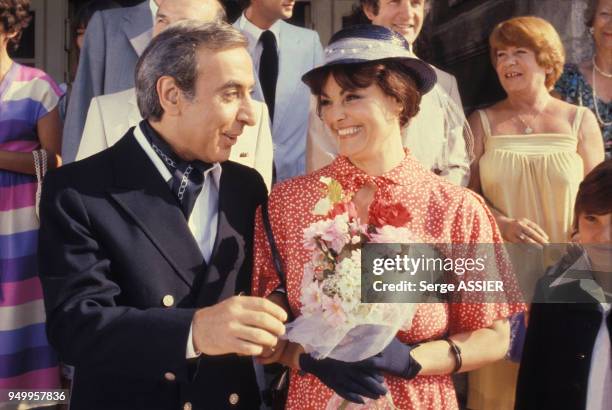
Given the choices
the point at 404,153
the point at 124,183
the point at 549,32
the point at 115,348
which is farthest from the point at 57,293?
the point at 549,32

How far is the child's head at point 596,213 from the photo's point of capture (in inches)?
82.5

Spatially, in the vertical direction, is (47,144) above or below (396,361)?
above

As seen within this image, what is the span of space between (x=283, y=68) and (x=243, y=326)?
4.14ft

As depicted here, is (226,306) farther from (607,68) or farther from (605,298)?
Result: (607,68)

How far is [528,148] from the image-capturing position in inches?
100

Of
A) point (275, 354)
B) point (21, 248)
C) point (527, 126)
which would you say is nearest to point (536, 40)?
point (527, 126)

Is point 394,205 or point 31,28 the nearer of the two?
point 394,205

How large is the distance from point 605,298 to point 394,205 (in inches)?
30.5

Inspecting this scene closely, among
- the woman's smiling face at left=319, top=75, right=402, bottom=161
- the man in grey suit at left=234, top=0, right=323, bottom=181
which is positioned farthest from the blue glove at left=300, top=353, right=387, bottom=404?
the man in grey suit at left=234, top=0, right=323, bottom=181

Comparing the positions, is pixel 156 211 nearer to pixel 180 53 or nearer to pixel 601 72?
pixel 180 53

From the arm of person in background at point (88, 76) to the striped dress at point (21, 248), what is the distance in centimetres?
23

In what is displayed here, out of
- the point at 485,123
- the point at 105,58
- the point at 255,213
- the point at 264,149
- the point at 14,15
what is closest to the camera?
the point at 255,213

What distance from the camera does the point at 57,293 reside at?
1551 millimetres

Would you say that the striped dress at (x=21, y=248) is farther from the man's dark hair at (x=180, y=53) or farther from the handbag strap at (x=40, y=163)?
the man's dark hair at (x=180, y=53)
